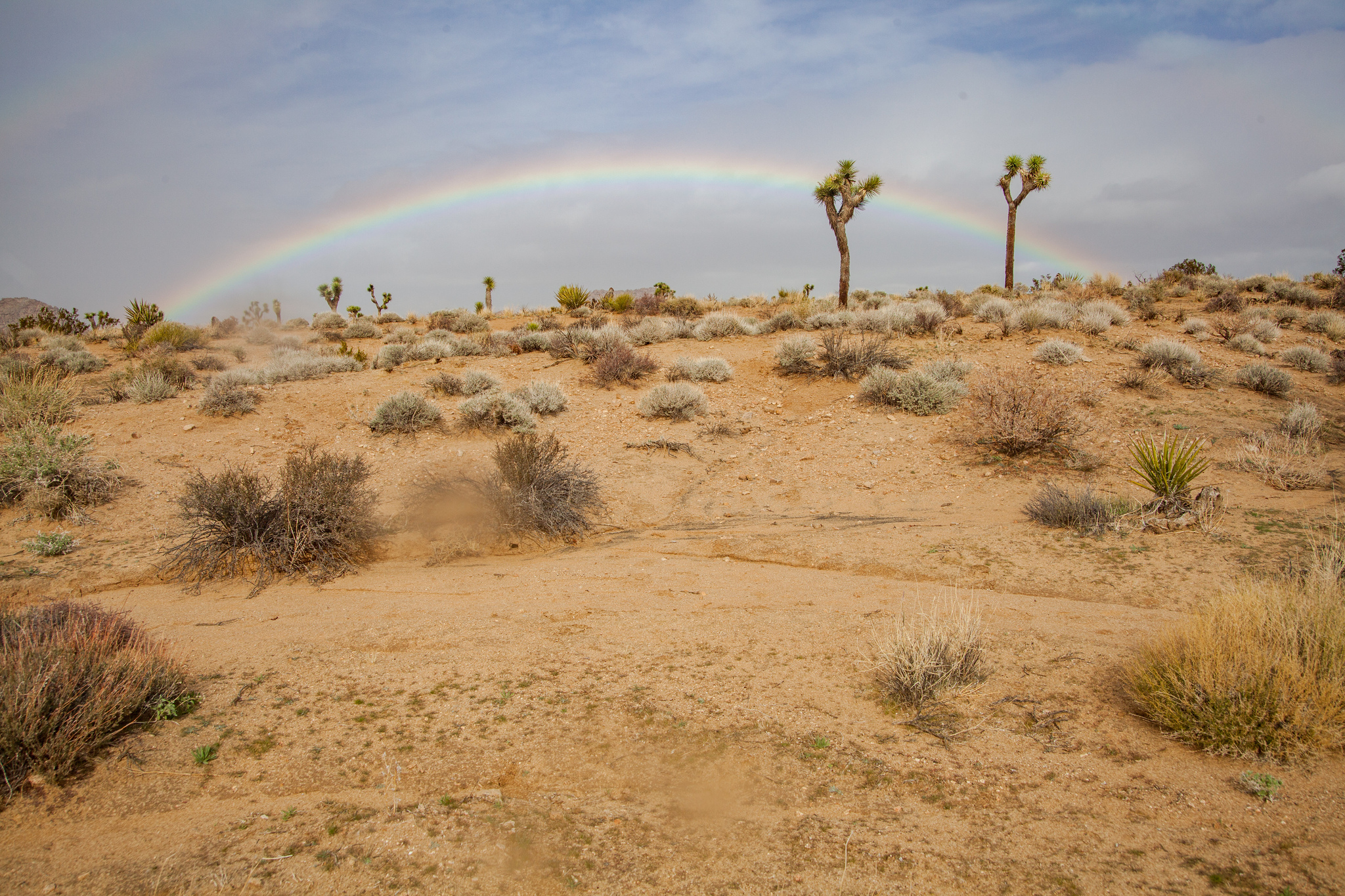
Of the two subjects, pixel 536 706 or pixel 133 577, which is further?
pixel 133 577

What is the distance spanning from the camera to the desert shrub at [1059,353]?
49.2 feet

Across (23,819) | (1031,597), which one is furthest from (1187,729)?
(23,819)

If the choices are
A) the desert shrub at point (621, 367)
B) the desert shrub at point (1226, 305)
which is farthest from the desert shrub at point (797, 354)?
the desert shrub at point (1226, 305)

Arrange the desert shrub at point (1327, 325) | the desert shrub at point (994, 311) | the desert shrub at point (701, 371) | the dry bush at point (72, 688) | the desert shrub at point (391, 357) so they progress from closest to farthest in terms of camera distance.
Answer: the dry bush at point (72, 688) → the desert shrub at point (701, 371) → the desert shrub at point (391, 357) → the desert shrub at point (1327, 325) → the desert shrub at point (994, 311)

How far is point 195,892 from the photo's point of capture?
9.19 feet

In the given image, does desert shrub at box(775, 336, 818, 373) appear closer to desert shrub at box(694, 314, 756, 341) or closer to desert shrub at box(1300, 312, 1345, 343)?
desert shrub at box(694, 314, 756, 341)

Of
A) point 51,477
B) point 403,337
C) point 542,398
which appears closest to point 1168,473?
point 542,398

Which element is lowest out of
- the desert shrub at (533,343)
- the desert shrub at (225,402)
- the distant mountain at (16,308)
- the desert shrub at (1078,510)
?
the desert shrub at (1078,510)

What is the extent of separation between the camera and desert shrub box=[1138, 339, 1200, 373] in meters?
14.0

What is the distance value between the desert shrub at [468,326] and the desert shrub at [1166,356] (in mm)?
20721

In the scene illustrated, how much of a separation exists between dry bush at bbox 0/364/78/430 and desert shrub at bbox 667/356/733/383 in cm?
1172

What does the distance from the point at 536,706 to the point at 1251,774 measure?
4.10m

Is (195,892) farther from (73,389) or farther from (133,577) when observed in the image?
(73,389)

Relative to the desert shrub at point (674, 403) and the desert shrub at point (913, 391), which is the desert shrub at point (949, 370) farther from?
the desert shrub at point (674, 403)
